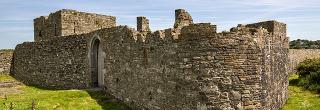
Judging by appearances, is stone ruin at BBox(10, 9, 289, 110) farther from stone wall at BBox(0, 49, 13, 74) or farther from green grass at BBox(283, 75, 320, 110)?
stone wall at BBox(0, 49, 13, 74)

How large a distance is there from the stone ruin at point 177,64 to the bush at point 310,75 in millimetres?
5313

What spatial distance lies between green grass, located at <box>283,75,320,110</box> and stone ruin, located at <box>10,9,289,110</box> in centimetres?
57

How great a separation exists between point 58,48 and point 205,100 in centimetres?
1564

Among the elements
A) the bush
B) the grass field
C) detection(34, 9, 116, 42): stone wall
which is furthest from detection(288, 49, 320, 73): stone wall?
the grass field

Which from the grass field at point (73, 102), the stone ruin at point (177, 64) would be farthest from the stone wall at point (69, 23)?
the grass field at point (73, 102)

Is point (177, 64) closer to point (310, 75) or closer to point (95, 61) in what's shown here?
point (95, 61)

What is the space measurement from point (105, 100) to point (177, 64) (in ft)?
23.5

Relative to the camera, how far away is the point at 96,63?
2623cm

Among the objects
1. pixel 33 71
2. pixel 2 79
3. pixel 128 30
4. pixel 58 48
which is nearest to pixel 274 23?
pixel 128 30

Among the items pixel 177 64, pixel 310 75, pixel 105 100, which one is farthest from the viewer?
pixel 310 75

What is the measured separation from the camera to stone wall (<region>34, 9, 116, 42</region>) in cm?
3147

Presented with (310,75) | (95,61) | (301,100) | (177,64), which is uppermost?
(177,64)

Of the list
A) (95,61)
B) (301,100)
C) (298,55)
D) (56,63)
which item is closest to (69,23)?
(56,63)

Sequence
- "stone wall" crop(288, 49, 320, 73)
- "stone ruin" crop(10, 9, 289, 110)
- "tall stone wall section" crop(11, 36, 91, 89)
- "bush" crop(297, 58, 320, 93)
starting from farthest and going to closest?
"stone wall" crop(288, 49, 320, 73) < "bush" crop(297, 58, 320, 93) < "tall stone wall section" crop(11, 36, 91, 89) < "stone ruin" crop(10, 9, 289, 110)
